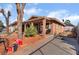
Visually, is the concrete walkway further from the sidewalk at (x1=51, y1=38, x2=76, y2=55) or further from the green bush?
the green bush

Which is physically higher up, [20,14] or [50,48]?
[20,14]

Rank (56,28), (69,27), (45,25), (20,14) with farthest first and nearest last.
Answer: (45,25) < (56,28) < (20,14) < (69,27)

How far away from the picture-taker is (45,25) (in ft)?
25.7

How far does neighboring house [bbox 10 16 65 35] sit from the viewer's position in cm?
742

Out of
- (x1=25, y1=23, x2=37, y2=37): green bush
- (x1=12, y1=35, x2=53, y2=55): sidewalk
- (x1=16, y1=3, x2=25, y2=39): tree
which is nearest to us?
(x1=12, y1=35, x2=53, y2=55): sidewalk

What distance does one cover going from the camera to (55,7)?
7145 millimetres

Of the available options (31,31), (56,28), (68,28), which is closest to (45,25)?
(56,28)

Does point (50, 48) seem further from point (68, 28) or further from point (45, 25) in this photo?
point (45, 25)

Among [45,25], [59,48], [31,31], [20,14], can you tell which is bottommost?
[59,48]

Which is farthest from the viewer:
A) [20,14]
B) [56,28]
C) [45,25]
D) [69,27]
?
[45,25]

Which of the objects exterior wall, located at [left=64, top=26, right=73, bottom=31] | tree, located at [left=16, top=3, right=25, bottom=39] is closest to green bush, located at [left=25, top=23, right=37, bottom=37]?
tree, located at [left=16, top=3, right=25, bottom=39]
